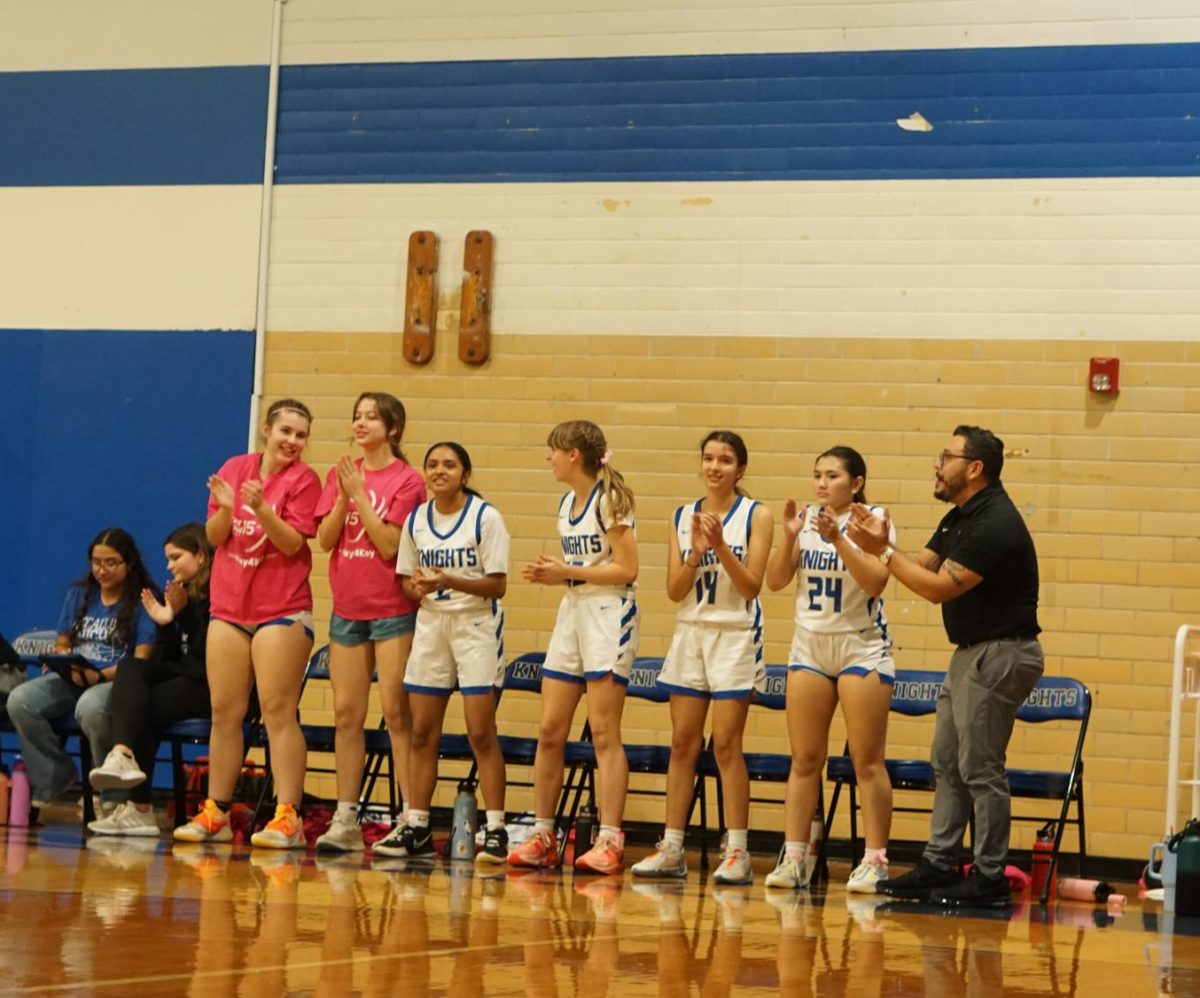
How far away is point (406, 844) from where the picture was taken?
6.76 metres

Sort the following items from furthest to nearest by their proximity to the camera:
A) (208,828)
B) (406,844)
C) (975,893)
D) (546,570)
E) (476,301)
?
(476,301) → (208,828) → (406,844) → (546,570) → (975,893)

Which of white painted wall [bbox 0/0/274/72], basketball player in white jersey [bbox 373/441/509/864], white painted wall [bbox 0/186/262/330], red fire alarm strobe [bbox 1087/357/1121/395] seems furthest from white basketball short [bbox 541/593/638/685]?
white painted wall [bbox 0/0/274/72]

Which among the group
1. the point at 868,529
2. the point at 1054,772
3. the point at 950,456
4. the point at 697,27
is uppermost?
the point at 697,27

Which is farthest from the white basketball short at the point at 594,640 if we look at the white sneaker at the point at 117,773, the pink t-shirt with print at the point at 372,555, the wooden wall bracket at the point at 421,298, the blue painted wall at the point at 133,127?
the blue painted wall at the point at 133,127

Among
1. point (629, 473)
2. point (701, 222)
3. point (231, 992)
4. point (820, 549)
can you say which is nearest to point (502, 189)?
point (701, 222)

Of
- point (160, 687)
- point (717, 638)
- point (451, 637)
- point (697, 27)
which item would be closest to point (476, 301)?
point (697, 27)

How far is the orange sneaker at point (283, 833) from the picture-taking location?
6770 mm

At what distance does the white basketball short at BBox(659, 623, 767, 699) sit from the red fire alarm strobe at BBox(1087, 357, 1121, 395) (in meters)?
2.26

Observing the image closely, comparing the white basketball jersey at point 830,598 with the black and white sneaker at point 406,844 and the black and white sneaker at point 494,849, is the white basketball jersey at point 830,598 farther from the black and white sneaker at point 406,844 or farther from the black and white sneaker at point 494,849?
the black and white sneaker at point 406,844

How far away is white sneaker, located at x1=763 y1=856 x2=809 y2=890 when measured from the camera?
6.27 m

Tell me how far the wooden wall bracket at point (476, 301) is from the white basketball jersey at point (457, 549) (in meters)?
1.80

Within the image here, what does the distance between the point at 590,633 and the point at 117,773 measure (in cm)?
209

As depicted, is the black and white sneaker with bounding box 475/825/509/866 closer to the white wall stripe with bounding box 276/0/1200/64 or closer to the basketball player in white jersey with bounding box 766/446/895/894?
the basketball player in white jersey with bounding box 766/446/895/894

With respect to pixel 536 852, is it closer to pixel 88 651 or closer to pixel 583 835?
pixel 583 835
